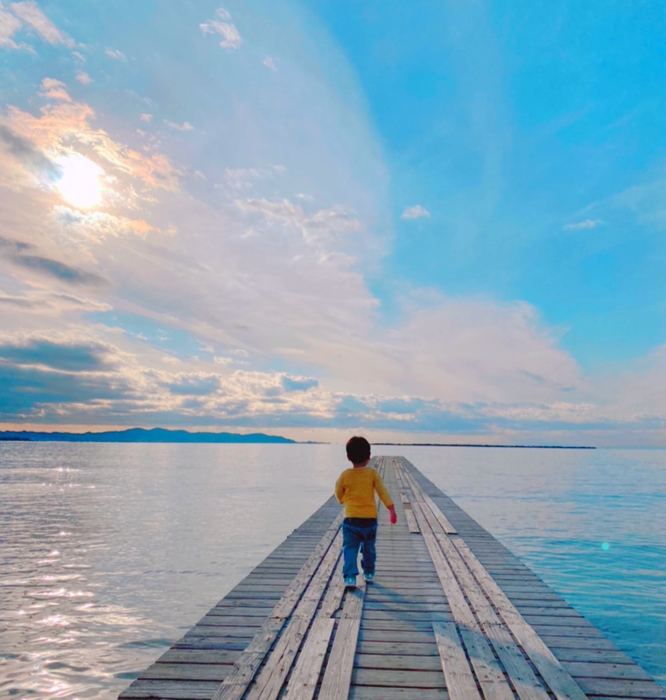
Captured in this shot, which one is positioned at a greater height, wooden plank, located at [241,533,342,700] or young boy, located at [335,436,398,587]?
young boy, located at [335,436,398,587]

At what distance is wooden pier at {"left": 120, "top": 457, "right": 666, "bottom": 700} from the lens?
4.24m

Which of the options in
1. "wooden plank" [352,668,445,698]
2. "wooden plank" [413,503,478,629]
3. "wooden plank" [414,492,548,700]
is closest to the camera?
"wooden plank" [414,492,548,700]

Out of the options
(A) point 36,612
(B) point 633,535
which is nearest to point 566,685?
(A) point 36,612

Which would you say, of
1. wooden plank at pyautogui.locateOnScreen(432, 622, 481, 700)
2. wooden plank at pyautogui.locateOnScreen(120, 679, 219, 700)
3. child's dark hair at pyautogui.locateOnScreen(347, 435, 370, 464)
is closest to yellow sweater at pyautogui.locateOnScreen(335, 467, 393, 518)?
child's dark hair at pyautogui.locateOnScreen(347, 435, 370, 464)

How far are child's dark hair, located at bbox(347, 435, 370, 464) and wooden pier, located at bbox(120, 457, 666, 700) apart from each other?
6.09ft

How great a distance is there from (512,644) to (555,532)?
17.0 metres

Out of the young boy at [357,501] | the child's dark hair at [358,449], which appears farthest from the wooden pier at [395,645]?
the child's dark hair at [358,449]

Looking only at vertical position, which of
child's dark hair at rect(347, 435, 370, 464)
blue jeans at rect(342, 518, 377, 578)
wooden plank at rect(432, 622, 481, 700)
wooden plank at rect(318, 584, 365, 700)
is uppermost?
child's dark hair at rect(347, 435, 370, 464)

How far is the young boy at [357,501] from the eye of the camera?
23.4ft

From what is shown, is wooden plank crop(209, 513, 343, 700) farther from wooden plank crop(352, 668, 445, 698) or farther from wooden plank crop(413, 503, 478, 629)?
wooden plank crop(413, 503, 478, 629)

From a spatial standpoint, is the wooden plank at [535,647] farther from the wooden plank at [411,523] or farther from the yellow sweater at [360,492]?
the wooden plank at [411,523]

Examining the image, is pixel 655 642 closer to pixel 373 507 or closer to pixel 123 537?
pixel 373 507

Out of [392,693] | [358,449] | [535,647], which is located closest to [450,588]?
[535,647]

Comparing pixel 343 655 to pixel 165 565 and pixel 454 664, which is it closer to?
pixel 454 664
